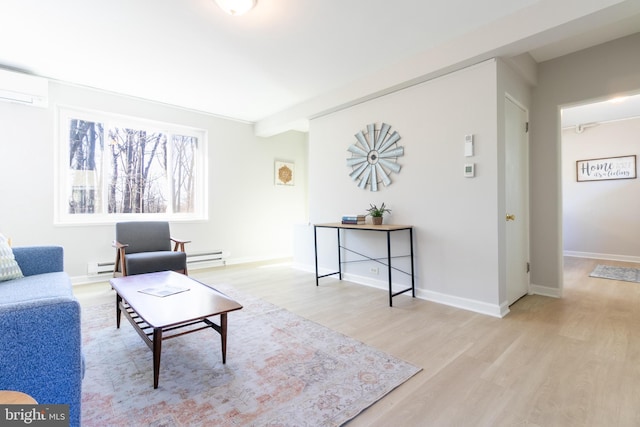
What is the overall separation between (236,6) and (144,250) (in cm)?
296

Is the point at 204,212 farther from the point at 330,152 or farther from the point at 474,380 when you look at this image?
the point at 474,380

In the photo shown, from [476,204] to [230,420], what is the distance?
2.56 m

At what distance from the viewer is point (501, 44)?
2.52 m

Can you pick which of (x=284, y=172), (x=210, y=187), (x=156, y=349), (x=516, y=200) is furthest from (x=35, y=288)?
(x=284, y=172)

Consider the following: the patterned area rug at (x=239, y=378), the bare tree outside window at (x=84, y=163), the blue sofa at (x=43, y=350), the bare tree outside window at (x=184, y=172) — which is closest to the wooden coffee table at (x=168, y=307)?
the patterned area rug at (x=239, y=378)

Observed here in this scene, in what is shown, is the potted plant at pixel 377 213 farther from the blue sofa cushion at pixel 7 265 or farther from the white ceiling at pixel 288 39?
the blue sofa cushion at pixel 7 265

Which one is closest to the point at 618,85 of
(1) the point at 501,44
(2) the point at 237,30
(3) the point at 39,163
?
(1) the point at 501,44

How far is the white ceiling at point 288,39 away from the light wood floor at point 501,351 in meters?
2.31

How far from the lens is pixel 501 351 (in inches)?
81.8

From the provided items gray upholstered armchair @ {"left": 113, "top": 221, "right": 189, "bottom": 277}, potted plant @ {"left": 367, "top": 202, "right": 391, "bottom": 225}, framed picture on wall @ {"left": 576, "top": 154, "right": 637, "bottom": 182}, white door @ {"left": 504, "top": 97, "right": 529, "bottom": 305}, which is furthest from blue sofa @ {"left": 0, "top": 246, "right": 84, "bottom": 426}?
framed picture on wall @ {"left": 576, "top": 154, "right": 637, "bottom": 182}

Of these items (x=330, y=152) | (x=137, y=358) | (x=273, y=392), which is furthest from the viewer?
(x=330, y=152)

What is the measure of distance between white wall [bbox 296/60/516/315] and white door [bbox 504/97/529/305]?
1.06 feet

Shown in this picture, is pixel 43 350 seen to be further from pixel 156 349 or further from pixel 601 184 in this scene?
pixel 601 184

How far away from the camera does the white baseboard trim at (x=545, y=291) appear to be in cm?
329
